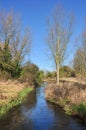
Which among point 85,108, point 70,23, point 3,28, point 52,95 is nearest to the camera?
point 85,108

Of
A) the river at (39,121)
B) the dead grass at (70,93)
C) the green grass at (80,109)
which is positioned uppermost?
the dead grass at (70,93)

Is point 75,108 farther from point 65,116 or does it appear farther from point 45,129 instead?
point 45,129

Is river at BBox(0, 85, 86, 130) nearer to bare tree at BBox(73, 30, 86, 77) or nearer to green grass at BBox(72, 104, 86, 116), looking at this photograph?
green grass at BBox(72, 104, 86, 116)

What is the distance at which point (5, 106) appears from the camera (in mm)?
19859

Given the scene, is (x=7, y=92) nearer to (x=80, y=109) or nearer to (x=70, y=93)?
(x=70, y=93)

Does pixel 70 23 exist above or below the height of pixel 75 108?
above

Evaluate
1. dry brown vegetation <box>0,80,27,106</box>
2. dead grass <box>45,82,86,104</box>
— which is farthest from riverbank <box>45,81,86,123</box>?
dry brown vegetation <box>0,80,27,106</box>

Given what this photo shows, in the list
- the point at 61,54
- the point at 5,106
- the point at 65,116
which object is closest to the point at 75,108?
the point at 65,116

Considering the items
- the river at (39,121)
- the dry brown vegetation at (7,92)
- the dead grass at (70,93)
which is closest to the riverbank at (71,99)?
the dead grass at (70,93)

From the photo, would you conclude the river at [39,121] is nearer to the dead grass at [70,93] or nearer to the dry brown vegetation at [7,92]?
the dead grass at [70,93]

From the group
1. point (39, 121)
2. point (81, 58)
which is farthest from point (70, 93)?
point (81, 58)

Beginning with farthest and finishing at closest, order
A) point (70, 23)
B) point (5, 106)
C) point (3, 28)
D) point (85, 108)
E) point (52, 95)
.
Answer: point (3, 28), point (70, 23), point (52, 95), point (5, 106), point (85, 108)

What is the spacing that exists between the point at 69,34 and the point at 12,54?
13.4 meters

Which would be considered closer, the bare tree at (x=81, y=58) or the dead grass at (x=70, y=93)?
the dead grass at (x=70, y=93)
